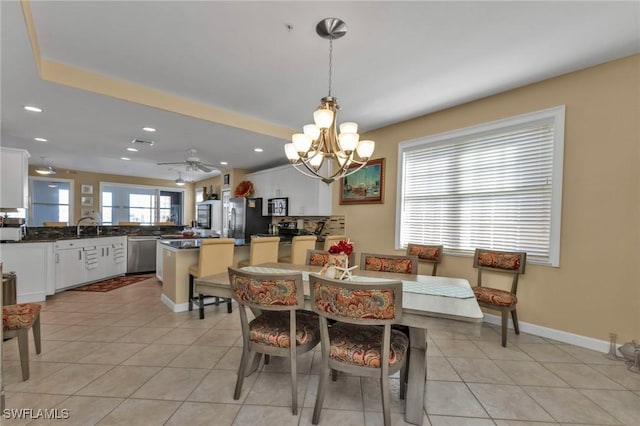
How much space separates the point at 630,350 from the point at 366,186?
3.26 meters

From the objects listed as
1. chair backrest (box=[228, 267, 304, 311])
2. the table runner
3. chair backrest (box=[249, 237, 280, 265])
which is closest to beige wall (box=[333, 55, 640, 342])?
the table runner

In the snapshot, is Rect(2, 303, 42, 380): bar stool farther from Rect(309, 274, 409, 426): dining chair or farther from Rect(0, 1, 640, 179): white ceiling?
Rect(309, 274, 409, 426): dining chair

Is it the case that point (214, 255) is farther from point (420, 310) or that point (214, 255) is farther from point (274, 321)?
point (420, 310)

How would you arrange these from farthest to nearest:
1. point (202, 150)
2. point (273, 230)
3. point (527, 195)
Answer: point (273, 230) < point (202, 150) < point (527, 195)

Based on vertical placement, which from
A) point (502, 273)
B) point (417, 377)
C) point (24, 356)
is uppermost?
point (502, 273)

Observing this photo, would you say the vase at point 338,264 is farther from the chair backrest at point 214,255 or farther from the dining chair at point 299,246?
the chair backrest at point 214,255

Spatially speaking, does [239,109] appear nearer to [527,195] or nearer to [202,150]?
[202,150]

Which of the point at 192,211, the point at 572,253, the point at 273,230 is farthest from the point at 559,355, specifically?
the point at 192,211

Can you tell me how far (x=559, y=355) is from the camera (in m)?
2.50

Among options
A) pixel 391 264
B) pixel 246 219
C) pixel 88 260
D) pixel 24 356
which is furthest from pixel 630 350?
pixel 88 260

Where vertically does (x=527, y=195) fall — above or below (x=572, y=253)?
above

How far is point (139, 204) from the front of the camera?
9.05 meters

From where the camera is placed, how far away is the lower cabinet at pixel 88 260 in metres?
4.28

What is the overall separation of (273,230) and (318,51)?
434 cm
